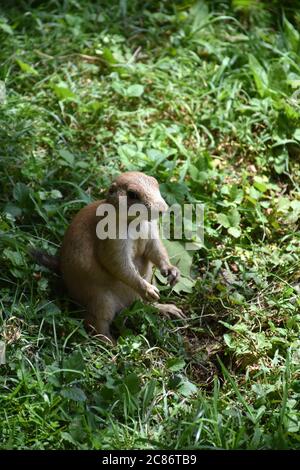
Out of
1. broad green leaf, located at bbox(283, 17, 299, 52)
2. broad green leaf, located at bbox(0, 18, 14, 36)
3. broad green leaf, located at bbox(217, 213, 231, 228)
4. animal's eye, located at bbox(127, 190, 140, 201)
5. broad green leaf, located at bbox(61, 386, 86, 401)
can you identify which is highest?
broad green leaf, located at bbox(283, 17, 299, 52)

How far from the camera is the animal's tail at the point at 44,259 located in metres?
6.29

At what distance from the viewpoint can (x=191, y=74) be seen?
8164 mm

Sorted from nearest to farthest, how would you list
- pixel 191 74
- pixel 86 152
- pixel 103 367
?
1. pixel 103 367
2. pixel 86 152
3. pixel 191 74

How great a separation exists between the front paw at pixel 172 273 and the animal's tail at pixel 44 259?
81 centimetres

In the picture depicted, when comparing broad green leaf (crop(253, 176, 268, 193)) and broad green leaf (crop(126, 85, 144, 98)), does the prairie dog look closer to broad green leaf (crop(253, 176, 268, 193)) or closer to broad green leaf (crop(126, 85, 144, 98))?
broad green leaf (crop(253, 176, 268, 193))

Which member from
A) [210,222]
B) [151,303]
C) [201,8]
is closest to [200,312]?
[151,303]

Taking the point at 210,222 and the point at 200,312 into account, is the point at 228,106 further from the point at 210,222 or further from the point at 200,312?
the point at 200,312

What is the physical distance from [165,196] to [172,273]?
796 millimetres

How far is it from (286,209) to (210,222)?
Result: 67cm

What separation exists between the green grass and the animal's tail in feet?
0.29

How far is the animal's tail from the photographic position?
6293 mm

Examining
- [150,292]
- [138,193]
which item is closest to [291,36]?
[138,193]

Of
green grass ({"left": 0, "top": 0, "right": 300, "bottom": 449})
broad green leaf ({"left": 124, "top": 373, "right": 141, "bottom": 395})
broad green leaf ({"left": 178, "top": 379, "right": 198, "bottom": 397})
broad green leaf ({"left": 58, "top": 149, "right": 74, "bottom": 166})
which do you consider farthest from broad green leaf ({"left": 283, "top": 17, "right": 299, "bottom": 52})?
Result: broad green leaf ({"left": 124, "top": 373, "right": 141, "bottom": 395})

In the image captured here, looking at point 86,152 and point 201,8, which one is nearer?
point 86,152
